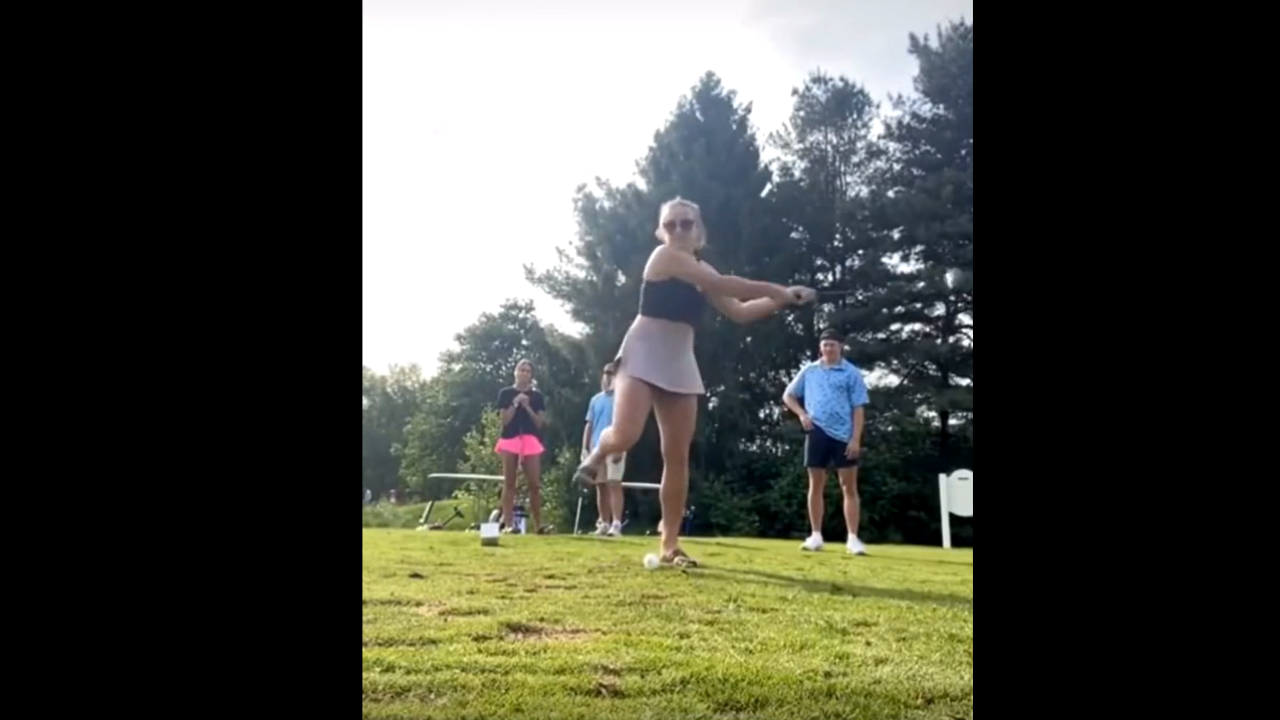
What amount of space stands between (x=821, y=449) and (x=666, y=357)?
539mm

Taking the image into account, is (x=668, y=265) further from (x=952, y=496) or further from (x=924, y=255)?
(x=952, y=496)

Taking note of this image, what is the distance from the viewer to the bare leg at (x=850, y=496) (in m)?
2.68

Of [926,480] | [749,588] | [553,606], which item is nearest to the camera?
[553,606]

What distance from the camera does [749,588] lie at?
2152 mm

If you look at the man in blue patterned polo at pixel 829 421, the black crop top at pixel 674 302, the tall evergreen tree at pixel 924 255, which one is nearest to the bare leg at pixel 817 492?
the man in blue patterned polo at pixel 829 421

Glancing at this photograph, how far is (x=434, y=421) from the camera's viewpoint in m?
2.57

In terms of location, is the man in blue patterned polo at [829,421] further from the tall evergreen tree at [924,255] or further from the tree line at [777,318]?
the tall evergreen tree at [924,255]
